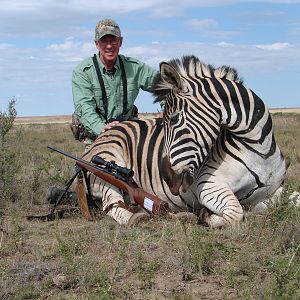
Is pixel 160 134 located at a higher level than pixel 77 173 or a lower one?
higher

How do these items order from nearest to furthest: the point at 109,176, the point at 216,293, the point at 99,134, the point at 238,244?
the point at 216,293
the point at 238,244
the point at 109,176
the point at 99,134

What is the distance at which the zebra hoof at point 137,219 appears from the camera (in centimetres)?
580

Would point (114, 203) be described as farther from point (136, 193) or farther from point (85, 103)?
point (85, 103)

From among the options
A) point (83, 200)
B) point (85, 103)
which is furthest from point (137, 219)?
point (85, 103)

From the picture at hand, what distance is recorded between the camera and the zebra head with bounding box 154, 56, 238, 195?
561 cm

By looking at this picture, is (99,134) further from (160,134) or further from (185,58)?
(185,58)

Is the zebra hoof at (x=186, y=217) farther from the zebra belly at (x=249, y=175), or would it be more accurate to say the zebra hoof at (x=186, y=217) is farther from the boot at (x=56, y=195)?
the boot at (x=56, y=195)

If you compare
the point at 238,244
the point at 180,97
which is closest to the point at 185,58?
the point at 180,97

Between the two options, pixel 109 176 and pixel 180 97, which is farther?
pixel 109 176

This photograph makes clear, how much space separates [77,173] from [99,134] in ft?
2.95

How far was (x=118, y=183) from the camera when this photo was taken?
6.33 meters

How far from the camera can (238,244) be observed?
4918 millimetres

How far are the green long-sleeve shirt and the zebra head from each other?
177 cm

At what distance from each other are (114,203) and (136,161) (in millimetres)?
593
